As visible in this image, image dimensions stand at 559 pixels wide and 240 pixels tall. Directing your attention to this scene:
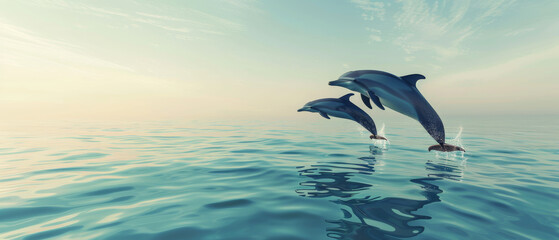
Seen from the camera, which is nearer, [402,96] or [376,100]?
[402,96]

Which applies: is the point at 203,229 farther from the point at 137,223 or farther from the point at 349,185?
the point at 349,185

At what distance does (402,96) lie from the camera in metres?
7.12

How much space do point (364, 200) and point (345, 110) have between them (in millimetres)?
5735

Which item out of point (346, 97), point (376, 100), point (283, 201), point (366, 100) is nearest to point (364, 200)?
point (283, 201)

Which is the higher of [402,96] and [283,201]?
[402,96]

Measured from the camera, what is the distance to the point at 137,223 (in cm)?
383

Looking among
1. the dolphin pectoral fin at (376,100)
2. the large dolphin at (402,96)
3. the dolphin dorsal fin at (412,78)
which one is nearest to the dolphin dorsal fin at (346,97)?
the large dolphin at (402,96)

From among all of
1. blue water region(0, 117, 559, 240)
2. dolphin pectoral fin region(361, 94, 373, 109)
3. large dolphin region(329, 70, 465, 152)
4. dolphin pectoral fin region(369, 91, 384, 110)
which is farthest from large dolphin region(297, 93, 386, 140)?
dolphin pectoral fin region(369, 91, 384, 110)

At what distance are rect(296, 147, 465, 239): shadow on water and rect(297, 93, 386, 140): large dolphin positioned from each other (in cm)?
224

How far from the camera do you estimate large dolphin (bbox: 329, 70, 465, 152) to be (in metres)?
6.93

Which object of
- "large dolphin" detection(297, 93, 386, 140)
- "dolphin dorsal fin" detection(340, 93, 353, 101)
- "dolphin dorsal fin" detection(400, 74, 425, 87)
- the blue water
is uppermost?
"dolphin dorsal fin" detection(400, 74, 425, 87)

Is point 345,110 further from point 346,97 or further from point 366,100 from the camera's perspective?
point 366,100

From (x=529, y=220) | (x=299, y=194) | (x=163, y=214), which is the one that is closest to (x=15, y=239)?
(x=163, y=214)

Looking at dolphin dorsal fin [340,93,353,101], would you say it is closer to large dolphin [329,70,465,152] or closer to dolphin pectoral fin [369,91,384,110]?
large dolphin [329,70,465,152]
